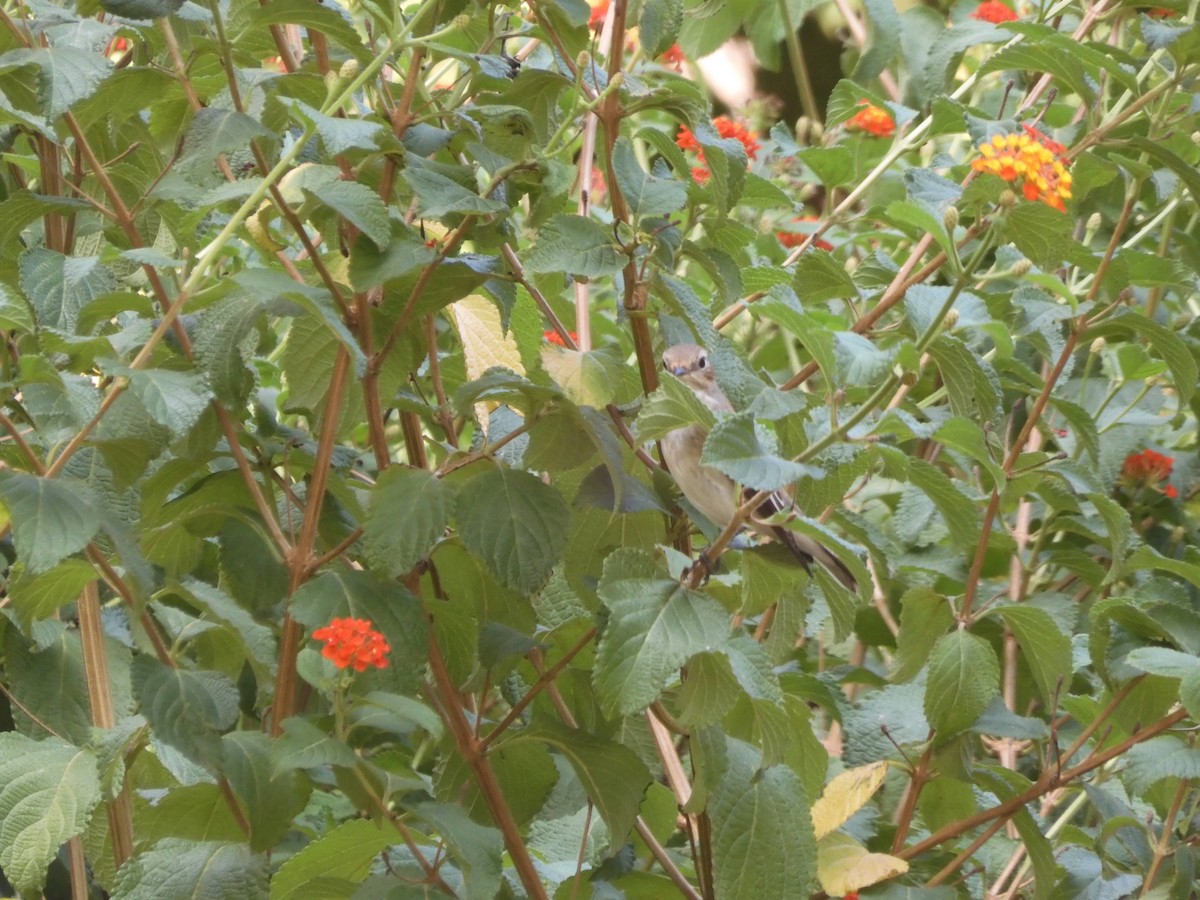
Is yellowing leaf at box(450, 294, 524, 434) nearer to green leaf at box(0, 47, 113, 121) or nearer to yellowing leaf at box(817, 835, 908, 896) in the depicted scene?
green leaf at box(0, 47, 113, 121)

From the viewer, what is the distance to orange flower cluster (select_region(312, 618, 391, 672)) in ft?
4.06

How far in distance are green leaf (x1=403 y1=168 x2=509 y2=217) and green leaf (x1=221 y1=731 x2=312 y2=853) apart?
553 mm

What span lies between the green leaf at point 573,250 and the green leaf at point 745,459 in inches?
9.7

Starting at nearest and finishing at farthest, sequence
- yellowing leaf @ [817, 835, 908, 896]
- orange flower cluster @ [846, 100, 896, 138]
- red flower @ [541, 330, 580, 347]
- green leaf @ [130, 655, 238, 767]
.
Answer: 1. green leaf @ [130, 655, 238, 767]
2. yellowing leaf @ [817, 835, 908, 896]
3. red flower @ [541, 330, 580, 347]
4. orange flower cluster @ [846, 100, 896, 138]

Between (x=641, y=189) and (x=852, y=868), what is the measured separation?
0.89m

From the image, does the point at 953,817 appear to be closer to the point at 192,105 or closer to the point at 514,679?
the point at 514,679

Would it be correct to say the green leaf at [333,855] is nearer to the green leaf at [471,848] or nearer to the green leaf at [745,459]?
the green leaf at [471,848]

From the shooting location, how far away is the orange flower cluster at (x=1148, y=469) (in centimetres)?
268

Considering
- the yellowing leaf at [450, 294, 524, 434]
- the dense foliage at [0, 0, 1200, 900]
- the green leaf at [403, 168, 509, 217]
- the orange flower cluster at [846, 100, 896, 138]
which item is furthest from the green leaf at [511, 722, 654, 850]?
the orange flower cluster at [846, 100, 896, 138]

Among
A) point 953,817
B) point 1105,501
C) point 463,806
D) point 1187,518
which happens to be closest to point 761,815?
point 463,806

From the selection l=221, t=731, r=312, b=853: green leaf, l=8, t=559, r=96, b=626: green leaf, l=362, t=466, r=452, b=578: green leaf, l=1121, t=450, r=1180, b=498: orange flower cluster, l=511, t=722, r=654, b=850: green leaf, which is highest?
l=362, t=466, r=452, b=578: green leaf

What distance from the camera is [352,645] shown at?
1240 mm

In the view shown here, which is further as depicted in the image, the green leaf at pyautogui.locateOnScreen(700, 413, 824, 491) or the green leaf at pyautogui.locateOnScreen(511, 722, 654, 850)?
the green leaf at pyautogui.locateOnScreen(511, 722, 654, 850)

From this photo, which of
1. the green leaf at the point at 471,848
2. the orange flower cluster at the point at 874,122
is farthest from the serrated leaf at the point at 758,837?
the orange flower cluster at the point at 874,122
